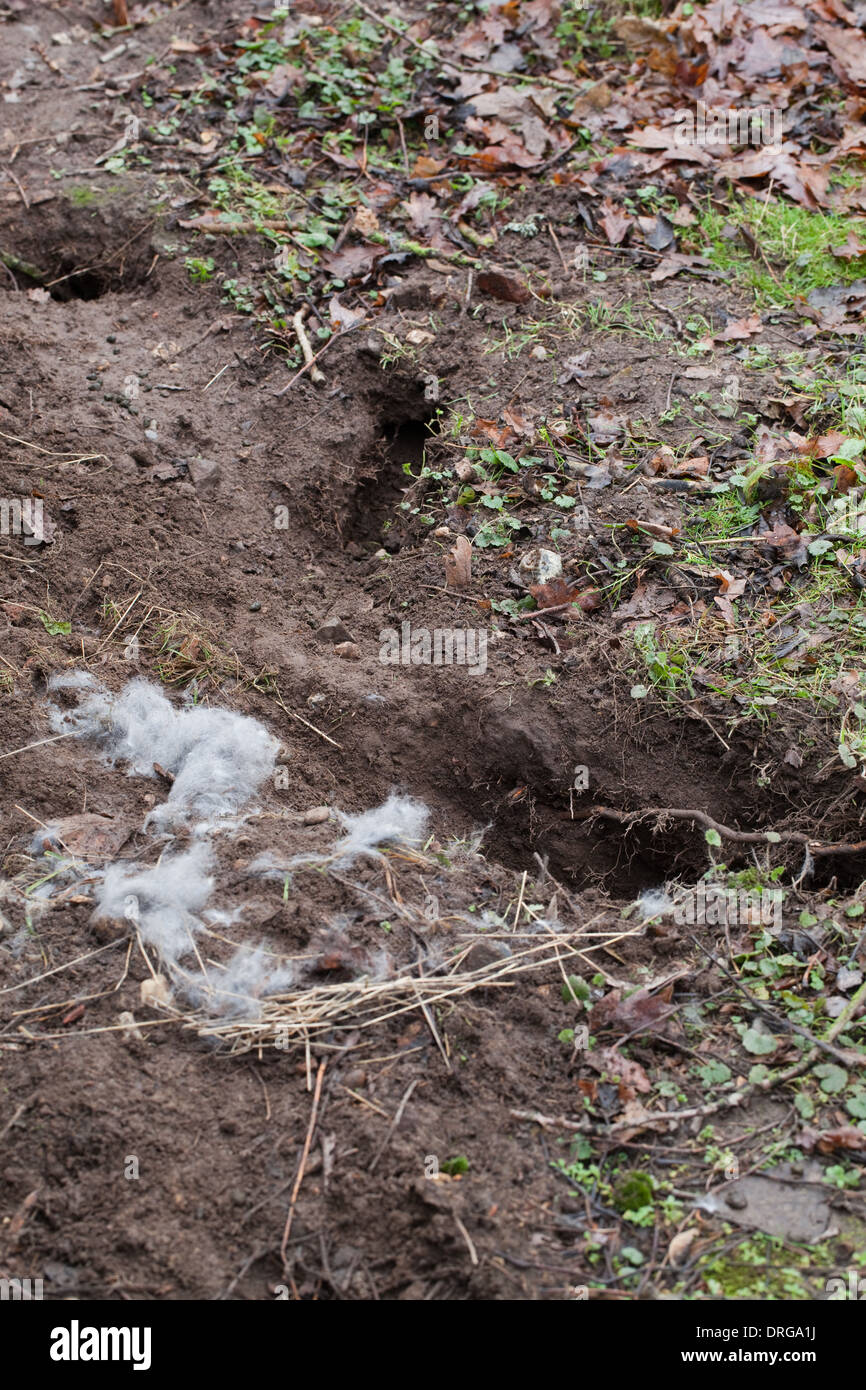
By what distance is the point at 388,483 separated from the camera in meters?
3.98

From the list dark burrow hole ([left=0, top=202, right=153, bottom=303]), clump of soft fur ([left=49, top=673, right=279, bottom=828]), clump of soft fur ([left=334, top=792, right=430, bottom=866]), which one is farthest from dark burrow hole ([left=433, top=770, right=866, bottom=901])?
dark burrow hole ([left=0, top=202, right=153, bottom=303])

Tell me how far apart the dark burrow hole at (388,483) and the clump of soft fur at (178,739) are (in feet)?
3.24

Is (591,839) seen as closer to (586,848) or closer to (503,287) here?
→ (586,848)

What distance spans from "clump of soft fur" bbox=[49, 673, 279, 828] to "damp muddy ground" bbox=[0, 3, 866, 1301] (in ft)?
0.18

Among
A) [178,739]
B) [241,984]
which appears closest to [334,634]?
[178,739]

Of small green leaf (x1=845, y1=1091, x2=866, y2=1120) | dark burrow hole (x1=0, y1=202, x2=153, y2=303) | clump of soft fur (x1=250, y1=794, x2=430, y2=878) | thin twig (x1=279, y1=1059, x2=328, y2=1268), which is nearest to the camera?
thin twig (x1=279, y1=1059, x2=328, y2=1268)

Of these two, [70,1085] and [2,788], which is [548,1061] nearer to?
[70,1085]

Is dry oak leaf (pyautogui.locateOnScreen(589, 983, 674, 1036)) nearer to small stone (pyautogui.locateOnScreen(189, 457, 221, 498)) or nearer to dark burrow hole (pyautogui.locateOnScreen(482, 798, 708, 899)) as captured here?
dark burrow hole (pyautogui.locateOnScreen(482, 798, 708, 899))

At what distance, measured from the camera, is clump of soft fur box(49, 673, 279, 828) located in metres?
2.97

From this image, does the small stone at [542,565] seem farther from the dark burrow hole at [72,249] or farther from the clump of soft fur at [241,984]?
the dark burrow hole at [72,249]

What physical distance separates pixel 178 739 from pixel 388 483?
139 cm

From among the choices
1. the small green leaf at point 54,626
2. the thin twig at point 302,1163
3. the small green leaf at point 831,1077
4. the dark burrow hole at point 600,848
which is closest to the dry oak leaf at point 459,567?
the dark burrow hole at point 600,848

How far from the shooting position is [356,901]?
264 centimetres

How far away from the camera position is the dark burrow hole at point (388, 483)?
385 cm
